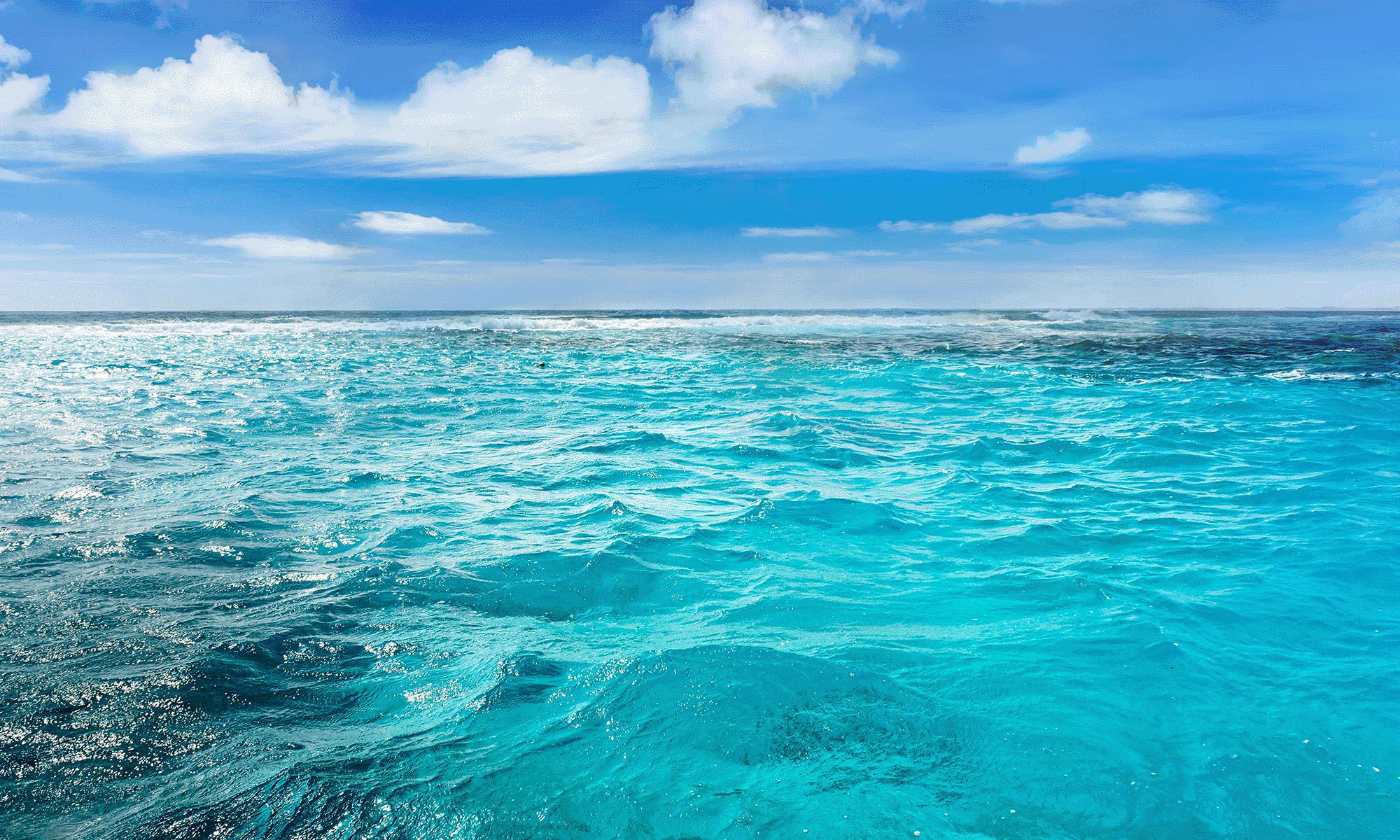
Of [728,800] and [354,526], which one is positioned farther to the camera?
[354,526]

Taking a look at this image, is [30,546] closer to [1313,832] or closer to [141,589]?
[141,589]

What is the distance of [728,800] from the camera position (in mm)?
3844

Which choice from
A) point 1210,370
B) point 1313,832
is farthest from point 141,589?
point 1210,370

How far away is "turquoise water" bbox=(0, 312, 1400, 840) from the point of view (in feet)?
12.6

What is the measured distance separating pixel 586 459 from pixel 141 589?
21.0ft

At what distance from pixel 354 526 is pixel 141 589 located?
86.4 inches

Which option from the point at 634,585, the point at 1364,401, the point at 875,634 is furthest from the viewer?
the point at 1364,401

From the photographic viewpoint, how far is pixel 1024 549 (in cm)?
769

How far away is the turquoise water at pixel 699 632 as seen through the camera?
3834 millimetres

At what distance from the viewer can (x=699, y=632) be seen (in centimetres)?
578

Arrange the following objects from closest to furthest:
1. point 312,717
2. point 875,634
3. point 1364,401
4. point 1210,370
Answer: point 312,717 → point 875,634 → point 1364,401 → point 1210,370

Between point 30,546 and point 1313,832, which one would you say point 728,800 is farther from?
point 30,546


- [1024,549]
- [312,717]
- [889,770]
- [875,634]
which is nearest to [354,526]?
[312,717]

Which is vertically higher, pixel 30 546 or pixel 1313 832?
pixel 30 546
